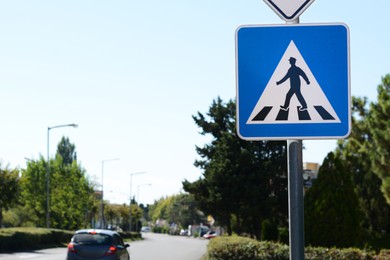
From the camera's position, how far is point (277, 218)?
53.4m

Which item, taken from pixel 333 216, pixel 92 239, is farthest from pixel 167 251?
pixel 92 239

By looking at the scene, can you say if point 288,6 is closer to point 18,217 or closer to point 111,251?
point 111,251

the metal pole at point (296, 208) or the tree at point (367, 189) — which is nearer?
the metal pole at point (296, 208)

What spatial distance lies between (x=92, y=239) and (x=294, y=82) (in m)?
20.6

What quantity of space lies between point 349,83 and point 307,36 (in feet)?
1.20

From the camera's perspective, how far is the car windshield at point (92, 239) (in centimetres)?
2369

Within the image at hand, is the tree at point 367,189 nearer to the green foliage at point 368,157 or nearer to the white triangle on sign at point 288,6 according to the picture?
the green foliage at point 368,157

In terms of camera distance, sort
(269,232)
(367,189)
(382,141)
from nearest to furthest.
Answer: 1. (382,141)
2. (269,232)
3. (367,189)

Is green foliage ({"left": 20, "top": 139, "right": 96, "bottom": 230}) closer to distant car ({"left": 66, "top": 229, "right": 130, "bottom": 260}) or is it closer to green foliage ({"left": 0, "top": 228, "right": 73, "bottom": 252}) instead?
green foliage ({"left": 0, "top": 228, "right": 73, "bottom": 252})

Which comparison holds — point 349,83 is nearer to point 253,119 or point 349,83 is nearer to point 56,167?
point 253,119

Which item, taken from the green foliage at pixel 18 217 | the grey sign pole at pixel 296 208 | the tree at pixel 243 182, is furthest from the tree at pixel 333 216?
the green foliage at pixel 18 217

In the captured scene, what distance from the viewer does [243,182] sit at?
168ft

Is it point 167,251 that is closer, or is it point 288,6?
point 288,6

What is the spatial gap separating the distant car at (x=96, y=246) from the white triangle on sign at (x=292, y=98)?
1986 centimetres
